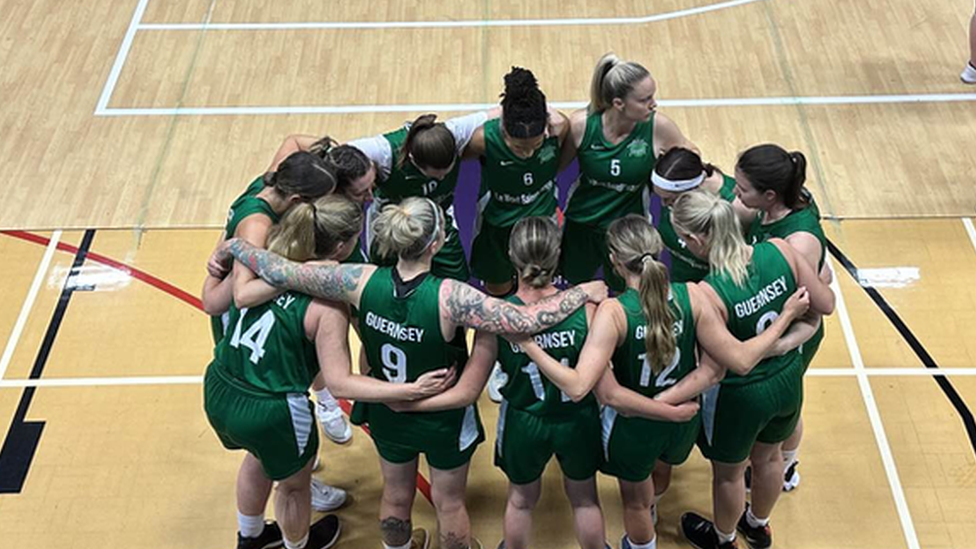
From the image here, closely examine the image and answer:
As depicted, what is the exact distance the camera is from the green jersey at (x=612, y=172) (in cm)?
538

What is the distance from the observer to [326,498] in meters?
5.56

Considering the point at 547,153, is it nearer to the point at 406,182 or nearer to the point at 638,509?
the point at 406,182

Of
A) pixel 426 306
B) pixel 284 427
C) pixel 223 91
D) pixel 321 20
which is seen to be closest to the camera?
pixel 426 306

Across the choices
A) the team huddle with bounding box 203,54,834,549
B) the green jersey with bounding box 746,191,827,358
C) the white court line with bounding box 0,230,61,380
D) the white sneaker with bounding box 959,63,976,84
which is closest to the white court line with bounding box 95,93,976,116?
the white sneaker with bounding box 959,63,976,84

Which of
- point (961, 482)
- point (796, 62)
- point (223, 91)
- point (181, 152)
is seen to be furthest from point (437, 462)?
point (796, 62)

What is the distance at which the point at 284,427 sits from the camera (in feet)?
14.9

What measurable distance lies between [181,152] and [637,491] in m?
5.22

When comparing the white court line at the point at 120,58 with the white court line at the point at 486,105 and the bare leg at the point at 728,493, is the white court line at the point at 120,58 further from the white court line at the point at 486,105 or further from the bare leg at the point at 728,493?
the bare leg at the point at 728,493

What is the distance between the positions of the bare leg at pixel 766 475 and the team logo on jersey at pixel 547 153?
174cm

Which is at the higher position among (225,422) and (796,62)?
(225,422)

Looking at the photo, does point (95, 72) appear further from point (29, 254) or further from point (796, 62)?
point (796, 62)

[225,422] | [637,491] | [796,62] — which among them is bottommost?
[796,62]

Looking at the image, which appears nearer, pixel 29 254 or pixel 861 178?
pixel 29 254

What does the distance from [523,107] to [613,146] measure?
0.63 metres
